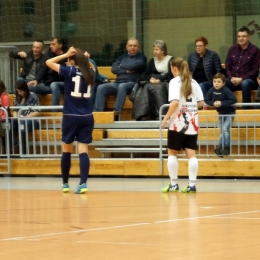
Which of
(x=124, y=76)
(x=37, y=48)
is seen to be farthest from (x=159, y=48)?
(x=37, y=48)

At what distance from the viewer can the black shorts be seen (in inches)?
492

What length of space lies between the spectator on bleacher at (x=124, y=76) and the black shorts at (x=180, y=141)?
478 centimetres

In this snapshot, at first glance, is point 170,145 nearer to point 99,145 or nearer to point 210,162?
point 210,162

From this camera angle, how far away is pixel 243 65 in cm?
1667

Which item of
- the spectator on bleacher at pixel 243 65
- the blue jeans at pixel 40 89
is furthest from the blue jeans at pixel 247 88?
the blue jeans at pixel 40 89

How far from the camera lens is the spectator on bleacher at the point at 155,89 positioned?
16.9 meters

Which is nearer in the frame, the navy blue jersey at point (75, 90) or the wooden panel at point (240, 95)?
the navy blue jersey at point (75, 90)

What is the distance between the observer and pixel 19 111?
16.9 metres

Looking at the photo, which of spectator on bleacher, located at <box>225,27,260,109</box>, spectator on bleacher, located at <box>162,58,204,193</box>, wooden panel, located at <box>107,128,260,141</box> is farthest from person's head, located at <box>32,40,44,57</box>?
spectator on bleacher, located at <box>162,58,204,193</box>

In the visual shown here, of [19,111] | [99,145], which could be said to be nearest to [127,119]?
[99,145]

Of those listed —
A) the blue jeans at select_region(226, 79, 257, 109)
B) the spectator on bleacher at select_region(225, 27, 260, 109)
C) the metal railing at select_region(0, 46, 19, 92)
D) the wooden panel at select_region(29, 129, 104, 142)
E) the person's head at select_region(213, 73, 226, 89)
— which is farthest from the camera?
the metal railing at select_region(0, 46, 19, 92)

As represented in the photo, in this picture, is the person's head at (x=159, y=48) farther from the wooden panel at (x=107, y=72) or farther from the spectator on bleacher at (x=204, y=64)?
the wooden panel at (x=107, y=72)

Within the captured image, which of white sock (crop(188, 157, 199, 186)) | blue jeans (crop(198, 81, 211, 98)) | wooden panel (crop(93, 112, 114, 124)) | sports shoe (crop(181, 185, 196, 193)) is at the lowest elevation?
sports shoe (crop(181, 185, 196, 193))

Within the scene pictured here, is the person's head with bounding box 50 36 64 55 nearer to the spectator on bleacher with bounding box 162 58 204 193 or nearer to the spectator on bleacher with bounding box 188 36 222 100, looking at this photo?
the spectator on bleacher with bounding box 188 36 222 100
